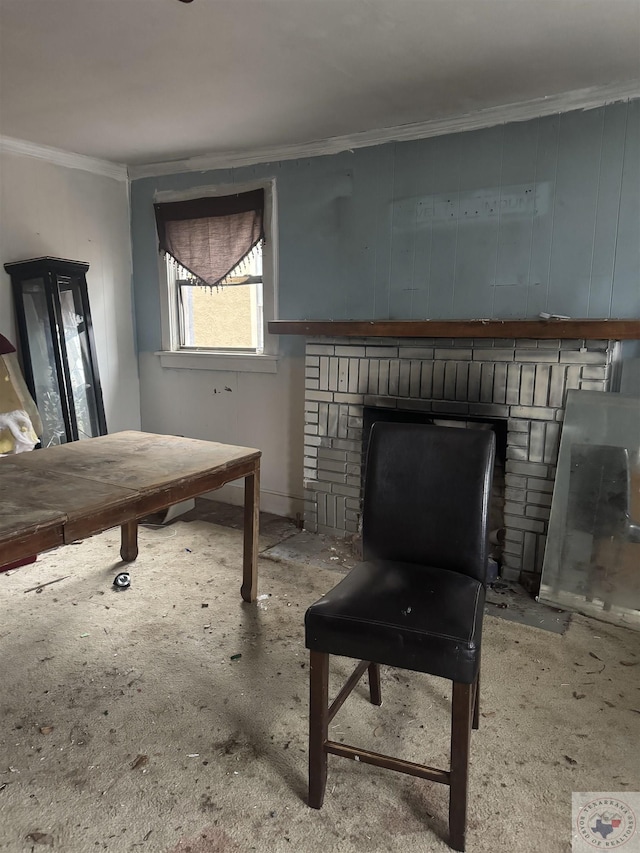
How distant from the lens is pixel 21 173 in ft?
12.5

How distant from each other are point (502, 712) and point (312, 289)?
105 inches

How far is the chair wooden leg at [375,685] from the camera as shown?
6.86 feet

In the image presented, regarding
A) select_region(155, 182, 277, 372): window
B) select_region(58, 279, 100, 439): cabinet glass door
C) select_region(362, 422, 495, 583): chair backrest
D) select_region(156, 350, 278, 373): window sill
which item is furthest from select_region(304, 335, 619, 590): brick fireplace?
select_region(58, 279, 100, 439): cabinet glass door

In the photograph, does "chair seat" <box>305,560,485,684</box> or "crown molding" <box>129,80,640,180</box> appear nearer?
"chair seat" <box>305,560,485,684</box>

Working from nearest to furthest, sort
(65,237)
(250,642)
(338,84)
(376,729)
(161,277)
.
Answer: (376,729) < (250,642) < (338,84) < (65,237) < (161,277)

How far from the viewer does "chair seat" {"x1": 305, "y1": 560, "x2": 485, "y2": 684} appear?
150 cm

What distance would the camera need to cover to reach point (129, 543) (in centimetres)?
331

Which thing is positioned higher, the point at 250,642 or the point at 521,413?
the point at 521,413

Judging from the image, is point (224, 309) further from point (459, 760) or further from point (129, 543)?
point (459, 760)

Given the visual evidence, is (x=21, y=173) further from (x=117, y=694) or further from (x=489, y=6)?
(x=117, y=694)

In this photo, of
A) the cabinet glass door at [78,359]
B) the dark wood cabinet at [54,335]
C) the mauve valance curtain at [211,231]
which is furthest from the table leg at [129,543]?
the mauve valance curtain at [211,231]

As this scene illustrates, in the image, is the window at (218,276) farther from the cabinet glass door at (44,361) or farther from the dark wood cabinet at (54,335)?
the cabinet glass door at (44,361)

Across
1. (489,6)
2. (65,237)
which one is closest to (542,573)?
(489,6)
